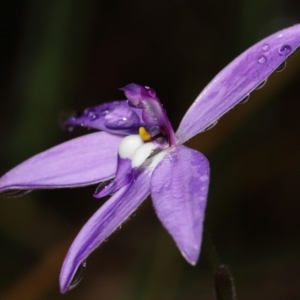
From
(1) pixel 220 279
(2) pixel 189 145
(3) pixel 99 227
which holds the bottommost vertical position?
(2) pixel 189 145

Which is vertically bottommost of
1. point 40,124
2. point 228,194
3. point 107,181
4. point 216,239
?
point 216,239

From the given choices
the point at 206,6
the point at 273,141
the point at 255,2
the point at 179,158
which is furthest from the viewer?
the point at 206,6

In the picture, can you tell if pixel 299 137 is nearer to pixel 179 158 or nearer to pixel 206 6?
pixel 206 6

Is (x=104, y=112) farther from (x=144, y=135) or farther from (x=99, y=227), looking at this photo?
(x=99, y=227)

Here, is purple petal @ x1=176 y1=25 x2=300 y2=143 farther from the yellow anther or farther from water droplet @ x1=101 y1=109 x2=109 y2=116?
water droplet @ x1=101 y1=109 x2=109 y2=116

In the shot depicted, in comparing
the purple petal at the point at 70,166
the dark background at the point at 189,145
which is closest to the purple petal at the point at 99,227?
the purple petal at the point at 70,166

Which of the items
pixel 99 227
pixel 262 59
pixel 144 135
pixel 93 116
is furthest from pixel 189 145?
pixel 99 227

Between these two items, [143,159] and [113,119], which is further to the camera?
[113,119]

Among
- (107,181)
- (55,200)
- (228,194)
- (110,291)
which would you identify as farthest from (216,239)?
(107,181)
